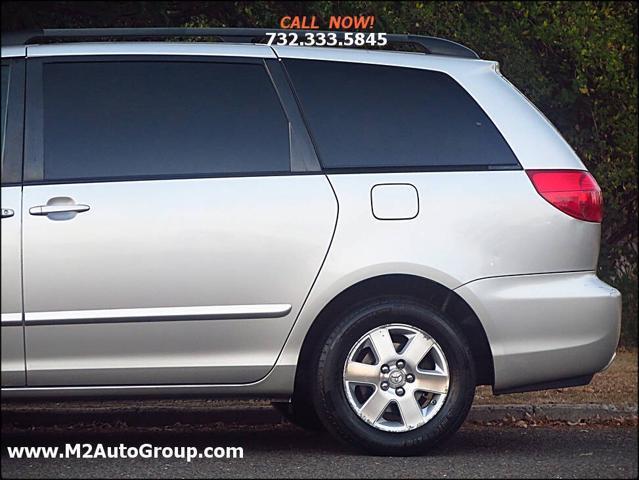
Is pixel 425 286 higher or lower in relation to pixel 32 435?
higher

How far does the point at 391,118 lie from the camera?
6.00 m

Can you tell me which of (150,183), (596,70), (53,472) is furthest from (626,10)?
(53,472)

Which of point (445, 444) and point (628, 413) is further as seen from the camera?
point (628, 413)

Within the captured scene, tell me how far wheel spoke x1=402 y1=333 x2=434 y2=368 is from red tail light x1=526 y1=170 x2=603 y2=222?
82 centimetres

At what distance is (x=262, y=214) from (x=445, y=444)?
1539 millimetres

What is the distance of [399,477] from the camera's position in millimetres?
5438

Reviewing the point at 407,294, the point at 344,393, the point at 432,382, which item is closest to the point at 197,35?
the point at 407,294

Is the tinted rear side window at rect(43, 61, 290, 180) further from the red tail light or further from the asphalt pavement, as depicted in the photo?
the asphalt pavement

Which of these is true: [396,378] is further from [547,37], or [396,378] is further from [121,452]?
[547,37]

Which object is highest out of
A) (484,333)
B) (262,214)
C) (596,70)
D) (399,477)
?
(596,70)

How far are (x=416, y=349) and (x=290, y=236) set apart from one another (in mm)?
735

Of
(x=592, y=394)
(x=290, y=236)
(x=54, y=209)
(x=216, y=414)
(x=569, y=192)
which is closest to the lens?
(x=54, y=209)

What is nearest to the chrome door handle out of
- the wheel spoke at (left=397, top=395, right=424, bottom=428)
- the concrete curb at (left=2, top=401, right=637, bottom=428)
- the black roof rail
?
the black roof rail

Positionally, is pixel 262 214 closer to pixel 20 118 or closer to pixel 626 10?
pixel 20 118
